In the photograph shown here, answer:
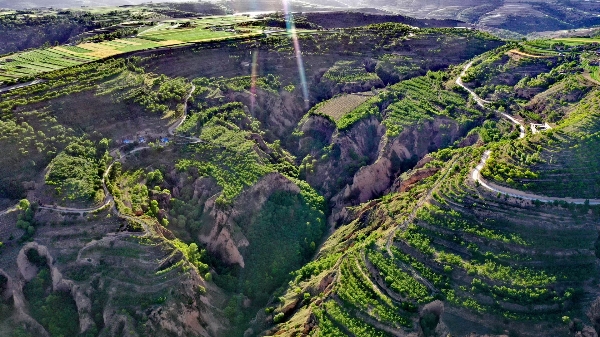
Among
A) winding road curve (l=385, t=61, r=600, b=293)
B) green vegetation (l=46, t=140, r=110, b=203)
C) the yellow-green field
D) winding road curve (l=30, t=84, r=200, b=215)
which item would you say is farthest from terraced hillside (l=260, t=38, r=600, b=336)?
the yellow-green field

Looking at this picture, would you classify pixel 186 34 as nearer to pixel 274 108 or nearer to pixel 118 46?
pixel 118 46

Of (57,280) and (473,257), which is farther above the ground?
(473,257)

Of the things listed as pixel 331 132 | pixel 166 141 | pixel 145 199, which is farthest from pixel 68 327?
pixel 331 132

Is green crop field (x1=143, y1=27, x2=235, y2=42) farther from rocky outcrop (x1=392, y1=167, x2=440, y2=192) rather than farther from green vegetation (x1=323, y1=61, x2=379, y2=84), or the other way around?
rocky outcrop (x1=392, y1=167, x2=440, y2=192)

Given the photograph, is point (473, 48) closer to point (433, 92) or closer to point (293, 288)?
point (433, 92)

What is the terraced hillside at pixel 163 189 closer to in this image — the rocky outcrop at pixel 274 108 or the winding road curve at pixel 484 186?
the rocky outcrop at pixel 274 108

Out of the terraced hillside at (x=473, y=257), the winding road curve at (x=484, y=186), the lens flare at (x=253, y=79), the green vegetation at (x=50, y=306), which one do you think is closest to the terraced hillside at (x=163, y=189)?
the green vegetation at (x=50, y=306)

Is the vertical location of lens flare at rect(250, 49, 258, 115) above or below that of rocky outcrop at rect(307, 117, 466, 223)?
above

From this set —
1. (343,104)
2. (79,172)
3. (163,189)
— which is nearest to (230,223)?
(163,189)
